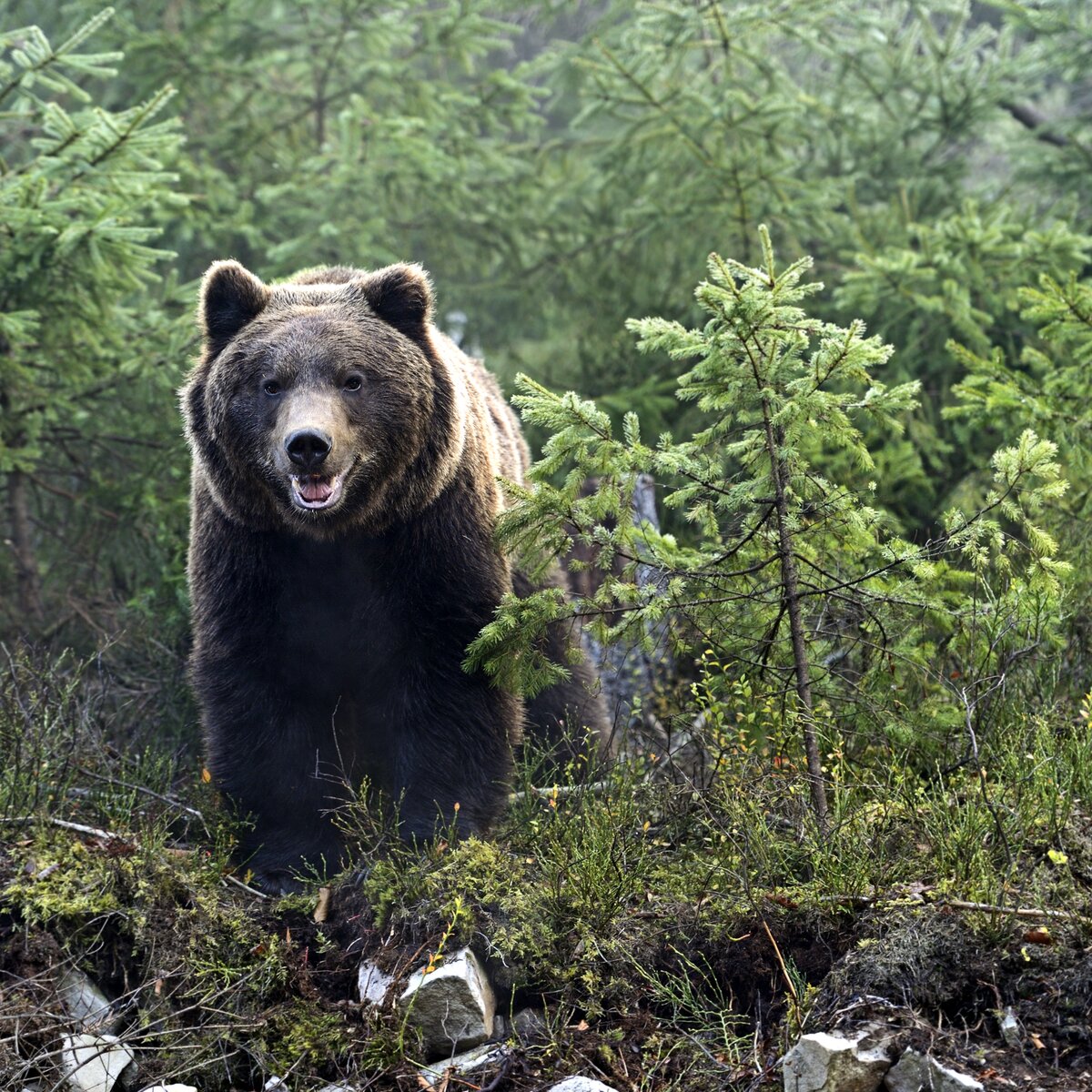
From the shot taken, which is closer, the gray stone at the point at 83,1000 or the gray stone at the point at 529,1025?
the gray stone at the point at 529,1025

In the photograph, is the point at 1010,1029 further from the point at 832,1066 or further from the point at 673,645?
the point at 673,645

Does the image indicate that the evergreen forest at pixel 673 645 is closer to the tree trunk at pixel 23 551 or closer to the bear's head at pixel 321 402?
the tree trunk at pixel 23 551

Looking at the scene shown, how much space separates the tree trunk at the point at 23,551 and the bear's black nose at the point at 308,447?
3649 mm

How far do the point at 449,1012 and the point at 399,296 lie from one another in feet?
9.75

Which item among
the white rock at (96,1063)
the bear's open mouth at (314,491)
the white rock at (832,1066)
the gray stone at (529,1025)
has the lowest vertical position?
the white rock at (96,1063)

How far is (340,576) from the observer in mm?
5496

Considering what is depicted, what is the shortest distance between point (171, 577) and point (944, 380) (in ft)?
16.8

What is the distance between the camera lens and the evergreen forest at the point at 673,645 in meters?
4.21

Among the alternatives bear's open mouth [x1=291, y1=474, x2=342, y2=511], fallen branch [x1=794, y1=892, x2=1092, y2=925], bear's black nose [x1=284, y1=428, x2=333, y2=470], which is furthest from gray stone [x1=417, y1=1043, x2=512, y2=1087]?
bear's black nose [x1=284, y1=428, x2=333, y2=470]

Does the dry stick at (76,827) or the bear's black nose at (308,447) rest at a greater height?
the bear's black nose at (308,447)

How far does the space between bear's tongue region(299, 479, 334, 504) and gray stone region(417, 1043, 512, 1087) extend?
2088 millimetres

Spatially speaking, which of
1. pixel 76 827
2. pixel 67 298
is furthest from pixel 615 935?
pixel 67 298

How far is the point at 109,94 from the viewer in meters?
10.4

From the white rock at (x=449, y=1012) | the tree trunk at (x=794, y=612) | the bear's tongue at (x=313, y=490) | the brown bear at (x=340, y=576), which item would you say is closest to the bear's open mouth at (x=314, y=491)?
the bear's tongue at (x=313, y=490)
